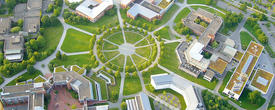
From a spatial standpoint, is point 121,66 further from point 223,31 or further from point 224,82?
point 223,31

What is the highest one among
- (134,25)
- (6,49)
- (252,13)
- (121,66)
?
(252,13)

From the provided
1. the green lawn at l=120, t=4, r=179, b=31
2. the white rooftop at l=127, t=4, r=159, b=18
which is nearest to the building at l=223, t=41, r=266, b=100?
the green lawn at l=120, t=4, r=179, b=31

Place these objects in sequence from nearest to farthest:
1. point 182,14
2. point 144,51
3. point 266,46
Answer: point 144,51 < point 266,46 < point 182,14

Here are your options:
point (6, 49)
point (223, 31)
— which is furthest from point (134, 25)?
point (6, 49)

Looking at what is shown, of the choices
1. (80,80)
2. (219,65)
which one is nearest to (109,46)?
(80,80)

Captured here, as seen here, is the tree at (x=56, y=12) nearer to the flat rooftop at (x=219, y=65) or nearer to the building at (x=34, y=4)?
the building at (x=34, y=4)

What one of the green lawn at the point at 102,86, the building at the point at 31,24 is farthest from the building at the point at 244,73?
the building at the point at 31,24

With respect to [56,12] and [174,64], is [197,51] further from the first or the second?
[56,12]
